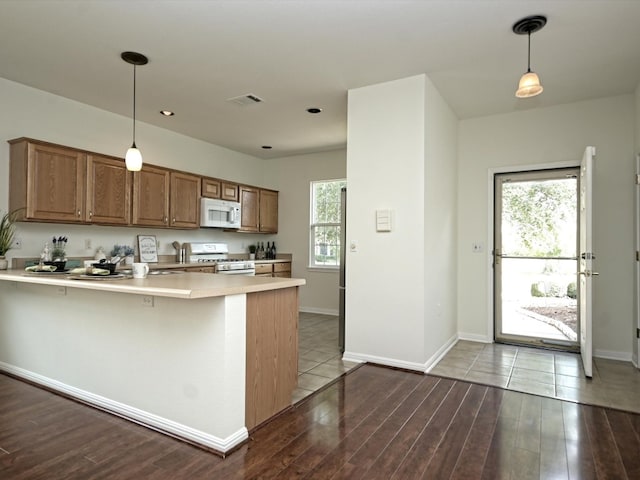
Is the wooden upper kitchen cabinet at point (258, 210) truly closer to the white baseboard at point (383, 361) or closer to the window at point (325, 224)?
the window at point (325, 224)

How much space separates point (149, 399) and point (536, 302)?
13.3ft

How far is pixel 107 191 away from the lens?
4180 millimetres

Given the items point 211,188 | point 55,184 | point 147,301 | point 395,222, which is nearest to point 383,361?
point 395,222

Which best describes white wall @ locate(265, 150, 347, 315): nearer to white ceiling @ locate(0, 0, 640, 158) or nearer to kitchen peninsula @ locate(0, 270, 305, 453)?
white ceiling @ locate(0, 0, 640, 158)

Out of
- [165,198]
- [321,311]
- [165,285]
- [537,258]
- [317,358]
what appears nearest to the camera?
[165,285]

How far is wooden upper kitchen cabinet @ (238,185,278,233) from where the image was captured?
20.3 feet

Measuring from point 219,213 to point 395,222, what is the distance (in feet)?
9.50

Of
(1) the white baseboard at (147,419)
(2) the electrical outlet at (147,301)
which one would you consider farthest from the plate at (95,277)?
(1) the white baseboard at (147,419)

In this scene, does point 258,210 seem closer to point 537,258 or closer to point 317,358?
point 317,358

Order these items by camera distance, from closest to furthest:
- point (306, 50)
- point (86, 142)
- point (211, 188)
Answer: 1. point (306, 50)
2. point (86, 142)
3. point (211, 188)

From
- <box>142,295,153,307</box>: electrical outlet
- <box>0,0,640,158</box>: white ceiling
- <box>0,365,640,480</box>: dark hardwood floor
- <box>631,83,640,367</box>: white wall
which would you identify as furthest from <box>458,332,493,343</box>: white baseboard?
<box>142,295,153,307</box>: electrical outlet

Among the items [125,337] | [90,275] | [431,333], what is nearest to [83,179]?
[90,275]

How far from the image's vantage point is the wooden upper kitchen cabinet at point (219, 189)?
215 inches

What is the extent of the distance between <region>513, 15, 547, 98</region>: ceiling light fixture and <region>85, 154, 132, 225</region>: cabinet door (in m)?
3.91
